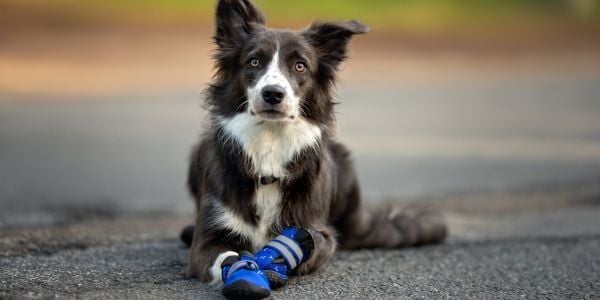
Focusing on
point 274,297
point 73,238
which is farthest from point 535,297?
point 73,238

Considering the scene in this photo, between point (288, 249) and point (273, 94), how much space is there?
3.51 feet

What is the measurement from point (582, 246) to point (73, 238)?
480 cm

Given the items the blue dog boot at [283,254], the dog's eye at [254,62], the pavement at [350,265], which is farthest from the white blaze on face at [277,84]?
the pavement at [350,265]

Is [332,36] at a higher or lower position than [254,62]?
higher

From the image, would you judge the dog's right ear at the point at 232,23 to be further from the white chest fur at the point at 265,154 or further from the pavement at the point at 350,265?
the pavement at the point at 350,265

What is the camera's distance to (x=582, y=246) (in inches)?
294

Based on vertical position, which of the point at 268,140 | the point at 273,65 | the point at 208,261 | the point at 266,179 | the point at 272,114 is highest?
the point at 273,65

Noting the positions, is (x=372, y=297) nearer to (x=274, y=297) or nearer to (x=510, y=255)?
(x=274, y=297)

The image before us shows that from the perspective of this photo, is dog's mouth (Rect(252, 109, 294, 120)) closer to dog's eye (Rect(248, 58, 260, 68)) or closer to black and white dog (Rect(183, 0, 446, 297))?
black and white dog (Rect(183, 0, 446, 297))

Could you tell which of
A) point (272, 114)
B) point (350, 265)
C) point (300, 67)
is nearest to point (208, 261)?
point (272, 114)

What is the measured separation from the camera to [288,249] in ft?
17.4

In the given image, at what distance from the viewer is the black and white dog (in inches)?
211

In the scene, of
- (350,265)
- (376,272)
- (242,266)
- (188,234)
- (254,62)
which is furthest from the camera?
(188,234)

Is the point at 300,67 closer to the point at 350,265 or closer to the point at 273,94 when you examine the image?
the point at 273,94
